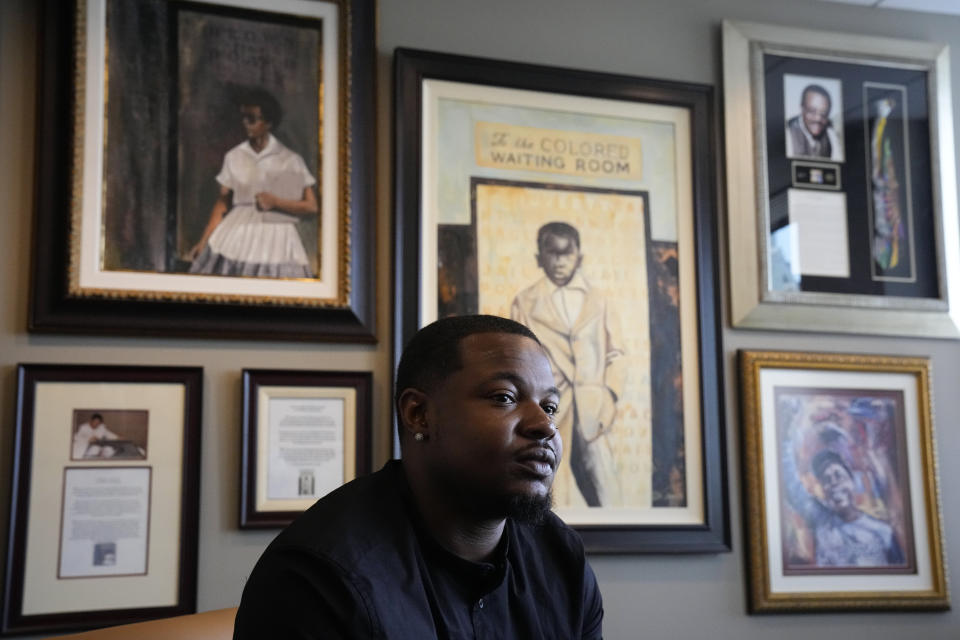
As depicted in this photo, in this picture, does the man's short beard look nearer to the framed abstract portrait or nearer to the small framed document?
the small framed document

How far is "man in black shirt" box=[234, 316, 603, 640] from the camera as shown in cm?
139

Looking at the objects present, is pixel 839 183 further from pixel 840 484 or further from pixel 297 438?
pixel 297 438

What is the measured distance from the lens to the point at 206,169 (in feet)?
8.64

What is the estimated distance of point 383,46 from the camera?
9.45 feet

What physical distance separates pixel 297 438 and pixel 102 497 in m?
0.52

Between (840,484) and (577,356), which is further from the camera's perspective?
(840,484)

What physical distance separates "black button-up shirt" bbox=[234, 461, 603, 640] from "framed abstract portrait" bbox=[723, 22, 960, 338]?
147cm

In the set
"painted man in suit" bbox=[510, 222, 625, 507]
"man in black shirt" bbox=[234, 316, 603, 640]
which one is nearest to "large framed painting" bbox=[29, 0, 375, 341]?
"painted man in suit" bbox=[510, 222, 625, 507]

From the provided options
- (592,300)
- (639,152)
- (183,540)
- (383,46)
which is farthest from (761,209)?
(183,540)

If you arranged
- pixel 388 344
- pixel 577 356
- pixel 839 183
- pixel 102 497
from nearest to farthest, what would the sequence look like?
pixel 102 497 → pixel 388 344 → pixel 577 356 → pixel 839 183

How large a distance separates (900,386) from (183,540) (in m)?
2.33

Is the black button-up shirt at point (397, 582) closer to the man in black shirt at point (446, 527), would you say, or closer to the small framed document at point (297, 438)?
the man in black shirt at point (446, 527)

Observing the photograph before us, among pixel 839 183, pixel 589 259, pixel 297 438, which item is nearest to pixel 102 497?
pixel 297 438

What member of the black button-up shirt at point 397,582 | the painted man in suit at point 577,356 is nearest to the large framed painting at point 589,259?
the painted man in suit at point 577,356
